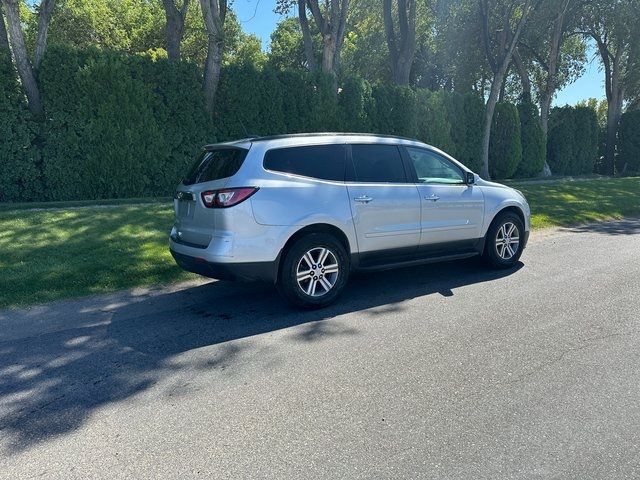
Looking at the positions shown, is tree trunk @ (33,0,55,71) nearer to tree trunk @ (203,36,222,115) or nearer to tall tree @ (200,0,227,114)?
tall tree @ (200,0,227,114)

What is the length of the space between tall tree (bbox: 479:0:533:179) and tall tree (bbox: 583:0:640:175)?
399 centimetres

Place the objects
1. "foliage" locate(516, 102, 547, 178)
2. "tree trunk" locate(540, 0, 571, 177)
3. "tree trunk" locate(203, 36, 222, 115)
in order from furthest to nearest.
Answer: "foliage" locate(516, 102, 547, 178), "tree trunk" locate(540, 0, 571, 177), "tree trunk" locate(203, 36, 222, 115)

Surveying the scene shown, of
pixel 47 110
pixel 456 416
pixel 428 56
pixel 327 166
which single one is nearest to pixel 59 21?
pixel 47 110

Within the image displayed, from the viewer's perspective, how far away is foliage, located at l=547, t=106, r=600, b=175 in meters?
24.8

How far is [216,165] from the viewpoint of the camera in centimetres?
590

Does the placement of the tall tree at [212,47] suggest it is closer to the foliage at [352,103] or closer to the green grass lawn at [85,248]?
the green grass lawn at [85,248]

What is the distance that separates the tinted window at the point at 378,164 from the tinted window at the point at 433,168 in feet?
0.85

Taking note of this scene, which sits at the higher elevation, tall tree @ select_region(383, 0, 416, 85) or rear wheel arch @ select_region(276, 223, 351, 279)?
tall tree @ select_region(383, 0, 416, 85)

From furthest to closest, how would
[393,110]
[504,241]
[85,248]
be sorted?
[393,110] → [85,248] → [504,241]

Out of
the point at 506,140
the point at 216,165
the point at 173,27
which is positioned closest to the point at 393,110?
the point at 506,140

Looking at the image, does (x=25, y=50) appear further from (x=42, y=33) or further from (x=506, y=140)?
(x=506, y=140)

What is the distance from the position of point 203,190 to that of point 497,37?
20880 millimetres

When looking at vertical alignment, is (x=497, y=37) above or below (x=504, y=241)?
above

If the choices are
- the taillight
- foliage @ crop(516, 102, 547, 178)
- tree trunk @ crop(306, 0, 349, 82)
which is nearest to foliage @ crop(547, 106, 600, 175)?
foliage @ crop(516, 102, 547, 178)
